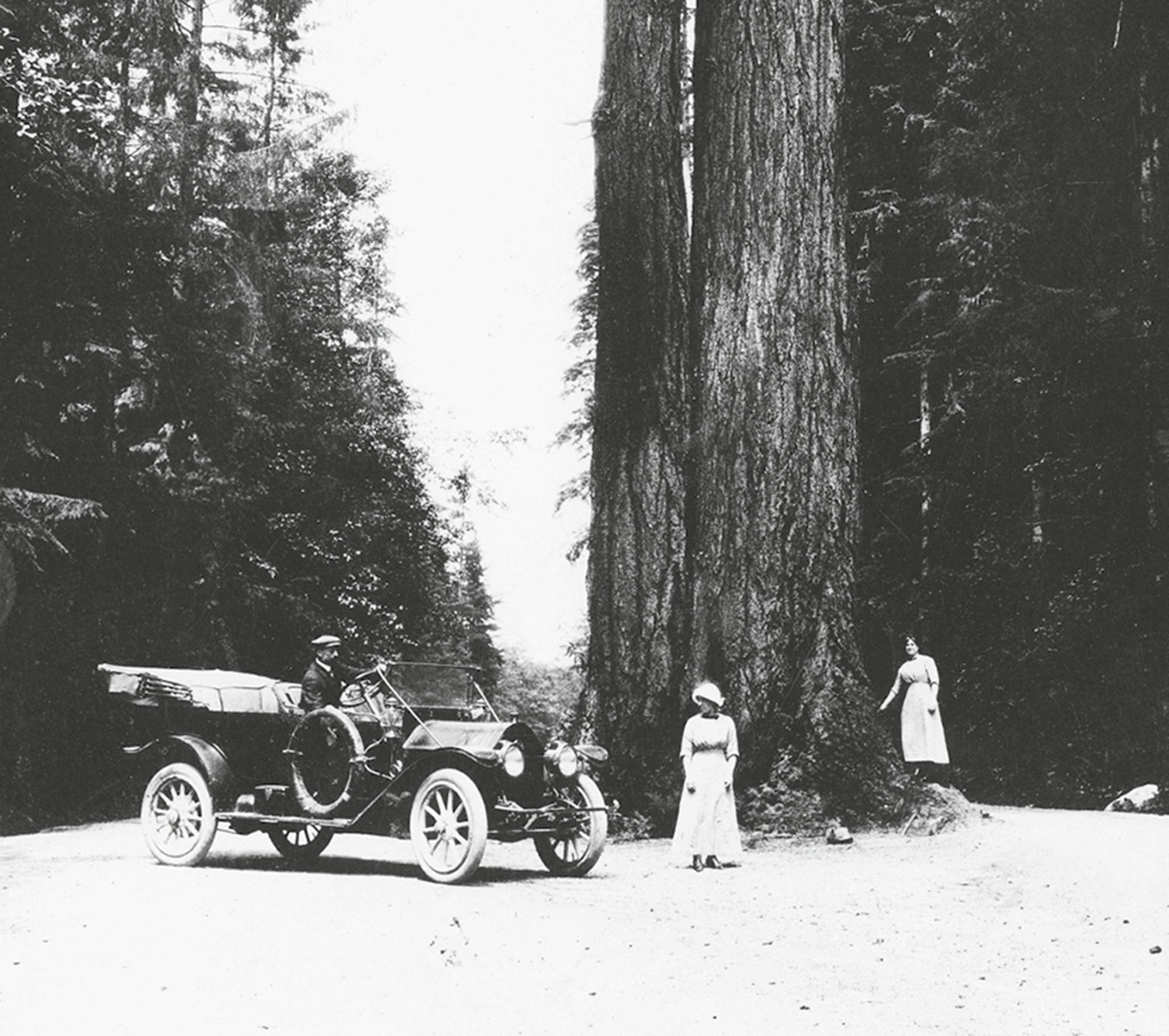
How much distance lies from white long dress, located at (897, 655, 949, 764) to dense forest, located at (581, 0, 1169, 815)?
141 inches

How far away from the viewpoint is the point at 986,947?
754 cm

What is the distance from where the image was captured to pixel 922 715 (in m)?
18.1

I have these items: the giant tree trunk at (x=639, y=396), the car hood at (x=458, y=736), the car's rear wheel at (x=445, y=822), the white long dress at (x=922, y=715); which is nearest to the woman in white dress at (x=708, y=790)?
the giant tree trunk at (x=639, y=396)

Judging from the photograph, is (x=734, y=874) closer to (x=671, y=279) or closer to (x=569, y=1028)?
(x=569, y=1028)

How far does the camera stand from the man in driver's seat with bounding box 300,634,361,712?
10641 mm

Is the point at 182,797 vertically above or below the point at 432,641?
below

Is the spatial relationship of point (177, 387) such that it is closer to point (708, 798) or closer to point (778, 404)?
point (778, 404)

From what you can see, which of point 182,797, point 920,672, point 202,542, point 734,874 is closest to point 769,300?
point 734,874

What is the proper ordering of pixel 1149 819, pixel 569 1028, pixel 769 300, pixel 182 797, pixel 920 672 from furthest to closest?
pixel 920 672
pixel 1149 819
pixel 769 300
pixel 182 797
pixel 569 1028

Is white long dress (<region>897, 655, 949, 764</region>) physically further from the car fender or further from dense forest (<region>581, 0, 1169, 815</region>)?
the car fender

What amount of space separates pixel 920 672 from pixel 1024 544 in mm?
6848

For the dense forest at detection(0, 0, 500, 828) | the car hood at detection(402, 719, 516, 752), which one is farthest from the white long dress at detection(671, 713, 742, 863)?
the dense forest at detection(0, 0, 500, 828)

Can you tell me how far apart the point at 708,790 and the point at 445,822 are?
227 centimetres

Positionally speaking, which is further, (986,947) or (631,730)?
(631,730)
